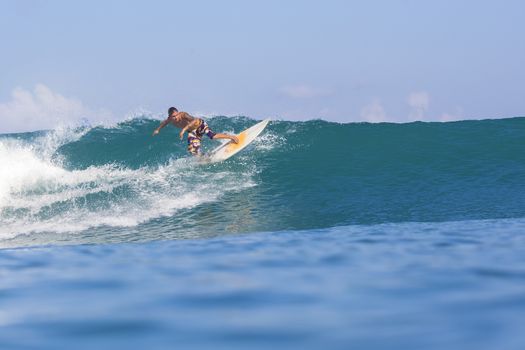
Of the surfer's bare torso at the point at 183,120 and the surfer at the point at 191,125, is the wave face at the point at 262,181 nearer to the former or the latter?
the surfer at the point at 191,125

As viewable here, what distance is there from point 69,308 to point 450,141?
12.4 meters

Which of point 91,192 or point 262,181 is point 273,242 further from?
point 91,192

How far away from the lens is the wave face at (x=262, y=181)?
8914 millimetres

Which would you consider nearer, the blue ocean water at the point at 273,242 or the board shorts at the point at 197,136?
the blue ocean water at the point at 273,242

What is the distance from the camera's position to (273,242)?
564 cm

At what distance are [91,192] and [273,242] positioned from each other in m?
6.28

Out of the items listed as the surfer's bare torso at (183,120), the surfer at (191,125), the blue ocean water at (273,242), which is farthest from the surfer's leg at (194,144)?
the blue ocean water at (273,242)

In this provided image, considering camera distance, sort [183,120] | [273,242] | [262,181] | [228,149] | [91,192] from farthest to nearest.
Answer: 1. [228,149]
2. [183,120]
3. [262,181]
4. [91,192]
5. [273,242]

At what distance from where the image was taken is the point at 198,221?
8867 mm

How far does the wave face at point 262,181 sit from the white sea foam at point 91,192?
0.09 feet

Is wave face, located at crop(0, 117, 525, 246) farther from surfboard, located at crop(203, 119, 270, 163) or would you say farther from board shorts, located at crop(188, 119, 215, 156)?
board shorts, located at crop(188, 119, 215, 156)

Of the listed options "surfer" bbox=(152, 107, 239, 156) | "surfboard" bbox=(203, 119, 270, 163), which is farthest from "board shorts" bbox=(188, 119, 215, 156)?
"surfboard" bbox=(203, 119, 270, 163)

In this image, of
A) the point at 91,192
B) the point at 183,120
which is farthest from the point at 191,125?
the point at 91,192

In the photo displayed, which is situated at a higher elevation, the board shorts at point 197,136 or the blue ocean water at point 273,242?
the board shorts at point 197,136
